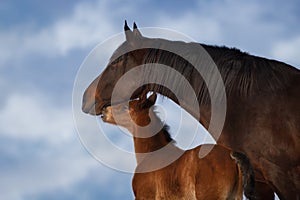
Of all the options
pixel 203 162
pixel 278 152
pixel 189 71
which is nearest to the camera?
pixel 278 152

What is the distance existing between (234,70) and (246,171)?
1042 mm

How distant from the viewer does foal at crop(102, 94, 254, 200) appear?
28.3 feet

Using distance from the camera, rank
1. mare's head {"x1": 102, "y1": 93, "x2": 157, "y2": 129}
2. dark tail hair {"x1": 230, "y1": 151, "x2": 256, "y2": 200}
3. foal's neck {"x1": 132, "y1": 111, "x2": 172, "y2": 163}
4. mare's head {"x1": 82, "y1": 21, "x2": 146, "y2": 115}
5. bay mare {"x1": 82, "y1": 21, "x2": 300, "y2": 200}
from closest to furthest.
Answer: bay mare {"x1": 82, "y1": 21, "x2": 300, "y2": 200}
dark tail hair {"x1": 230, "y1": 151, "x2": 256, "y2": 200}
mare's head {"x1": 82, "y1": 21, "x2": 146, "y2": 115}
mare's head {"x1": 102, "y1": 93, "x2": 157, "y2": 129}
foal's neck {"x1": 132, "y1": 111, "x2": 172, "y2": 163}

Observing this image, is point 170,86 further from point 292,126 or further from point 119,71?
point 292,126

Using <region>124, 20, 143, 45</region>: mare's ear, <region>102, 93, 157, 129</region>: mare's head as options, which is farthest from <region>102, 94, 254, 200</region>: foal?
<region>124, 20, 143, 45</region>: mare's ear

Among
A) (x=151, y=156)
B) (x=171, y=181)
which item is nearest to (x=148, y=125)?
(x=151, y=156)

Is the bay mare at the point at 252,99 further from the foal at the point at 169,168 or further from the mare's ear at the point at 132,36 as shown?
the foal at the point at 169,168

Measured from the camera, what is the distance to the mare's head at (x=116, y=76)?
6.33 meters

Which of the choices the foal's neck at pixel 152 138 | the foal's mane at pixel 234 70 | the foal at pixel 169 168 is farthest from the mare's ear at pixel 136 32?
the foal's neck at pixel 152 138

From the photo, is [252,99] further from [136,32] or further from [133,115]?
[133,115]

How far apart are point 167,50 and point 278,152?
Answer: 5.54 feet

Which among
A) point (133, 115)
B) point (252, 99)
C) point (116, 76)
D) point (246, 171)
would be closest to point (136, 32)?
point (116, 76)

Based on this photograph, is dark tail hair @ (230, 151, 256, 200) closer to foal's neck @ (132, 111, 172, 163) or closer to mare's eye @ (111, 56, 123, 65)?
mare's eye @ (111, 56, 123, 65)

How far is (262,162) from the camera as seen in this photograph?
5504 millimetres
